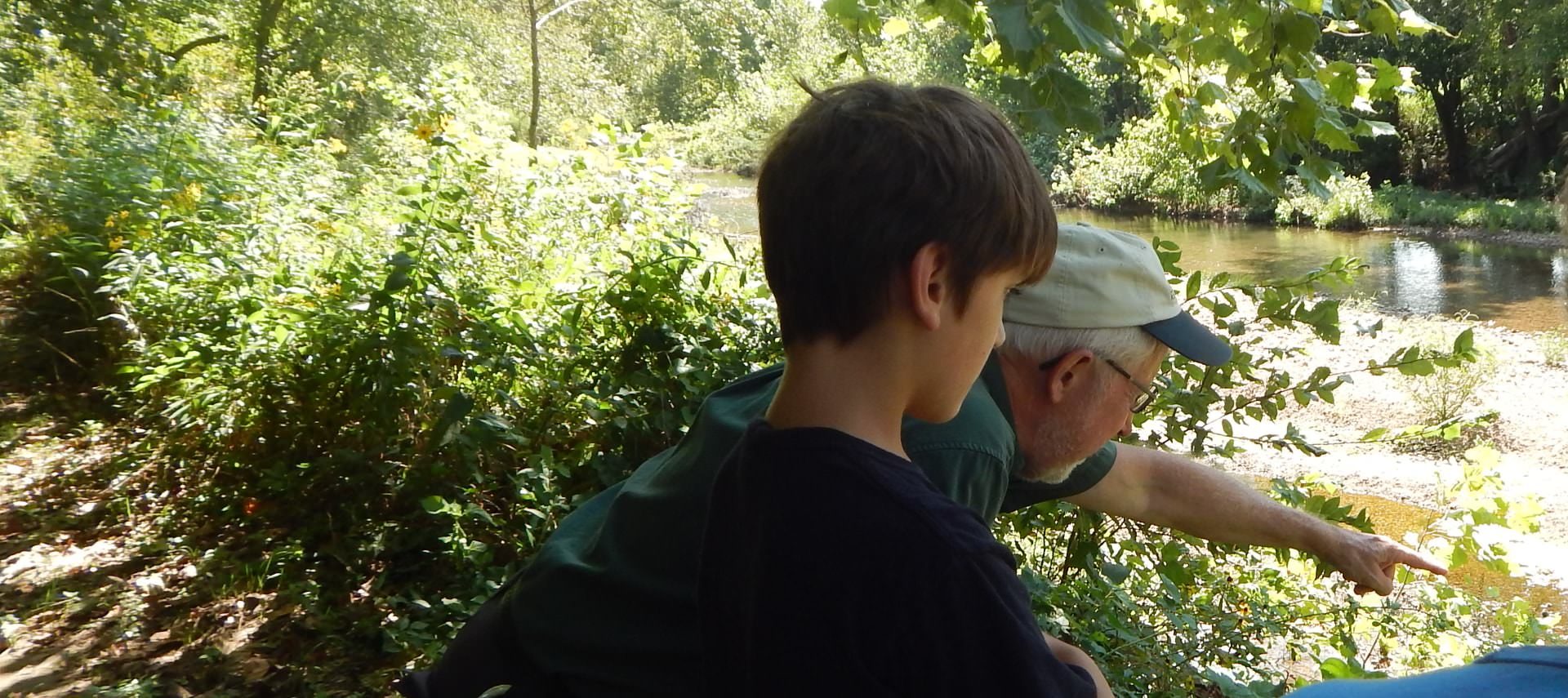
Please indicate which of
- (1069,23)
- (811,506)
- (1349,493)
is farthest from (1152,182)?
(811,506)

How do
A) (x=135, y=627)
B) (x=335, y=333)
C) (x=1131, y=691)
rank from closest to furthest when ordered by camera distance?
(x=1131, y=691) < (x=135, y=627) < (x=335, y=333)

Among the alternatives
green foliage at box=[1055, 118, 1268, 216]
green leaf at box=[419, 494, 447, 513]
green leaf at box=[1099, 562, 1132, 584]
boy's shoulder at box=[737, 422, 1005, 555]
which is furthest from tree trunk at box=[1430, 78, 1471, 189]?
boy's shoulder at box=[737, 422, 1005, 555]

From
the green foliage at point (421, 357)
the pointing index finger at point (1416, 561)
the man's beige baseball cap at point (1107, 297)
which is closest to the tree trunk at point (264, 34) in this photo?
the green foliage at point (421, 357)

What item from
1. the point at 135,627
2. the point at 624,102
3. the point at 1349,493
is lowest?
the point at 1349,493

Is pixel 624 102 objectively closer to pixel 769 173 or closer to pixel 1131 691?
pixel 1131 691

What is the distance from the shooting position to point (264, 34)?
12156 mm

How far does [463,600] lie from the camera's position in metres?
2.88

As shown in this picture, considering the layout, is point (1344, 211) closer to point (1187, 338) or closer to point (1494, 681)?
point (1187, 338)

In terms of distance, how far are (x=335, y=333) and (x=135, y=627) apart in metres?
0.98

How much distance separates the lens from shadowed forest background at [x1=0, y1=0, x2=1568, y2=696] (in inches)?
109

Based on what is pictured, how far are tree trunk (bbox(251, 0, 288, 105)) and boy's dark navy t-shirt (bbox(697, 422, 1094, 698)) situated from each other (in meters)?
12.5

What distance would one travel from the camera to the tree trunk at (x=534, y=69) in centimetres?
1427

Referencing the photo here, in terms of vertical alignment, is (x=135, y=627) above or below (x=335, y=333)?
below

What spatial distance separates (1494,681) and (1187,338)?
111cm
